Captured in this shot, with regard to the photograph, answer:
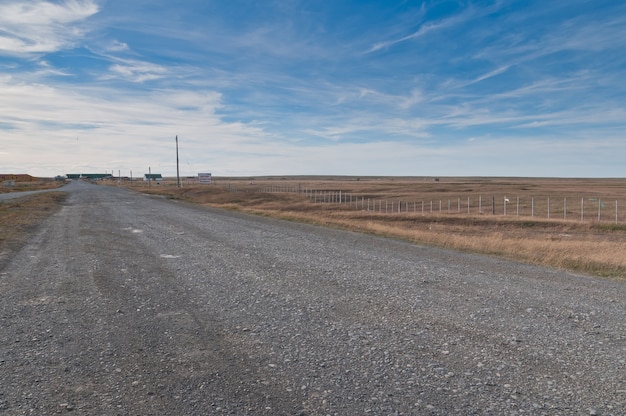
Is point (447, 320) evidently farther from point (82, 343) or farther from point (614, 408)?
point (82, 343)

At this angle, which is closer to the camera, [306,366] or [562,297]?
[306,366]

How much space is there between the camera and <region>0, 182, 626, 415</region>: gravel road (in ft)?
13.3

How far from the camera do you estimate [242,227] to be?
19062mm

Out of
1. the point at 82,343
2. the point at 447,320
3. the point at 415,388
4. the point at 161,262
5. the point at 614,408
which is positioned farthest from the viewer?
the point at 161,262

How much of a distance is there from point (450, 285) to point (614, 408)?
15.2ft

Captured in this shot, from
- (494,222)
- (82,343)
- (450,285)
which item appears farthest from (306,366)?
(494,222)

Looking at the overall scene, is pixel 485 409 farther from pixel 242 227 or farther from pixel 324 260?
pixel 242 227

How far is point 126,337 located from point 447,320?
13.4 ft

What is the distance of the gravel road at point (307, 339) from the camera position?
406 centimetres

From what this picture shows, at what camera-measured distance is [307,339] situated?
5547 mm

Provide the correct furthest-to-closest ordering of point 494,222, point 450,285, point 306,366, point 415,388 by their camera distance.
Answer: point 494,222 < point 450,285 < point 306,366 < point 415,388

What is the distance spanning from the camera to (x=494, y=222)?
3284 centimetres

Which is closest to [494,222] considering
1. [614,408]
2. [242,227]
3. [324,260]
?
[242,227]

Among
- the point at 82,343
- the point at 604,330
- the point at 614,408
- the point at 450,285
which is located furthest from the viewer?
Result: the point at 450,285
